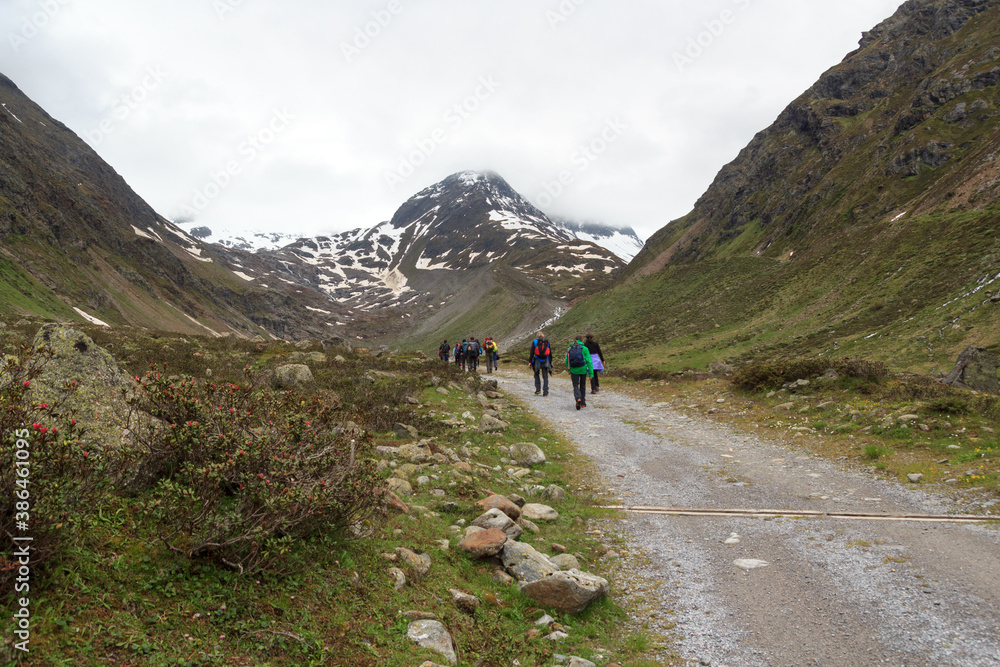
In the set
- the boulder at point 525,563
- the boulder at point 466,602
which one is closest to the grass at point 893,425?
the boulder at point 525,563

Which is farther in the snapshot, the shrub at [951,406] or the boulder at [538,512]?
the shrub at [951,406]

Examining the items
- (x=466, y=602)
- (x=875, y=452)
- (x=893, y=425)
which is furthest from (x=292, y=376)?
(x=893, y=425)

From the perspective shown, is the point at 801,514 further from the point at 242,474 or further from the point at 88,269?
the point at 88,269

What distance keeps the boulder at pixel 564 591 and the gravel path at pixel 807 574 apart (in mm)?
636

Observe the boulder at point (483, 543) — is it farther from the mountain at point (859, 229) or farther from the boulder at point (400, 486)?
the mountain at point (859, 229)

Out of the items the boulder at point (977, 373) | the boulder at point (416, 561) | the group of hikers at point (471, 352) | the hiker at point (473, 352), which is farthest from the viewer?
the group of hikers at point (471, 352)

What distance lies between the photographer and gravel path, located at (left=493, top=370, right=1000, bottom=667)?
15.5ft

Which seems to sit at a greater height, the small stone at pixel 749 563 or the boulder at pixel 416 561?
the boulder at pixel 416 561

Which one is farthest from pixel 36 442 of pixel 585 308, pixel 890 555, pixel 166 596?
pixel 585 308

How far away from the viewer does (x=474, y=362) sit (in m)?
31.5

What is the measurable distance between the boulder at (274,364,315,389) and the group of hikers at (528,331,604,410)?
31.9ft

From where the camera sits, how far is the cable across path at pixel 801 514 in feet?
23.5

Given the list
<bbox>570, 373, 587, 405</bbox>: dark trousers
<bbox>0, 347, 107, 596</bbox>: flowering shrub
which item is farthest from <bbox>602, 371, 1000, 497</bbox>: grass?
<bbox>0, 347, 107, 596</bbox>: flowering shrub

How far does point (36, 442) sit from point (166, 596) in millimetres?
1559
